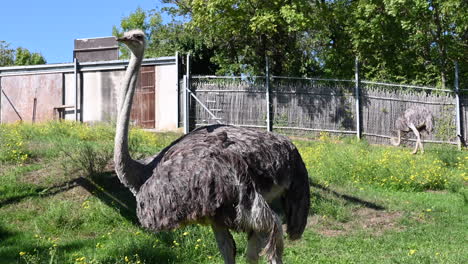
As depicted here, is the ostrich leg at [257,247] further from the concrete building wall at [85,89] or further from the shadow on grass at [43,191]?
the concrete building wall at [85,89]

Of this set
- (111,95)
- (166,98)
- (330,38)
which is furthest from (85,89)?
(330,38)

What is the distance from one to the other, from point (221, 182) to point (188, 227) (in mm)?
2280

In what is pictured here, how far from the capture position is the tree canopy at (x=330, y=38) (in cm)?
1655

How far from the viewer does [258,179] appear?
381cm

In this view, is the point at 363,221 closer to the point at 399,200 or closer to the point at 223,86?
the point at 399,200

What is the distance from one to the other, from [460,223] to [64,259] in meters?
4.88

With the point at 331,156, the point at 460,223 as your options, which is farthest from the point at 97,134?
the point at 460,223

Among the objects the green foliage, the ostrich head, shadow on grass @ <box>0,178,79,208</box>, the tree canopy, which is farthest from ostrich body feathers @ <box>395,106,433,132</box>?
the green foliage

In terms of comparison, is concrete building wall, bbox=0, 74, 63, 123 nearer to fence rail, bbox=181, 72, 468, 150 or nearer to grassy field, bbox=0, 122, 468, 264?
fence rail, bbox=181, 72, 468, 150

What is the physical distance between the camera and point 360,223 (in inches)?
279

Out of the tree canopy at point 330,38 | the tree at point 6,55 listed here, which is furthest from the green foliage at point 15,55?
the tree canopy at point 330,38

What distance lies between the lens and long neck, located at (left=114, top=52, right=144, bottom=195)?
379cm

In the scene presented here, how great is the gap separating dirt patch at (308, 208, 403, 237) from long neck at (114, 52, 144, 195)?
3342mm

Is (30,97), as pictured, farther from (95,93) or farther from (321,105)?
(321,105)
